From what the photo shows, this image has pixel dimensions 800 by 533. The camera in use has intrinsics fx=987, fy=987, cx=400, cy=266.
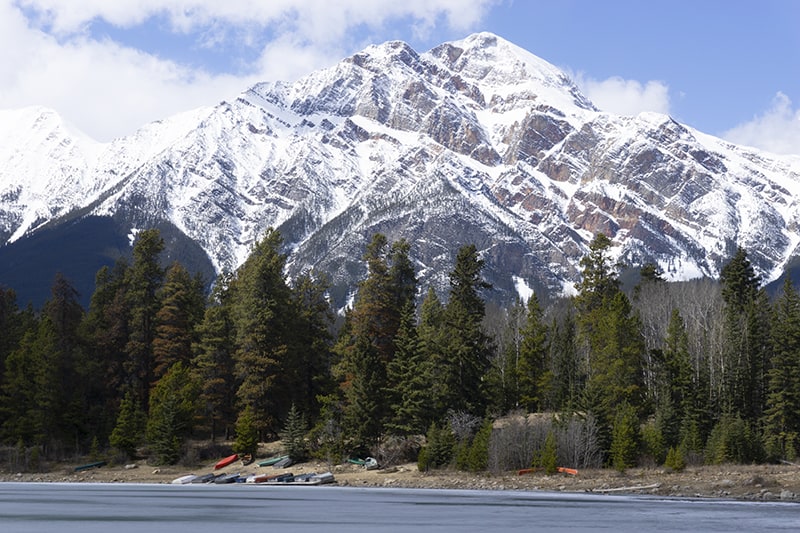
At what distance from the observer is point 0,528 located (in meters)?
32.0

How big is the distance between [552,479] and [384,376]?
20123 mm

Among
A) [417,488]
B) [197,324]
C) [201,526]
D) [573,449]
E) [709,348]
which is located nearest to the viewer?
[201,526]

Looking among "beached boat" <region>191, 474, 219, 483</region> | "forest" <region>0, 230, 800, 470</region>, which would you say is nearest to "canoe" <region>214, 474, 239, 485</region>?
"beached boat" <region>191, 474, 219, 483</region>

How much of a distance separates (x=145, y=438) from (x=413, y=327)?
2585cm

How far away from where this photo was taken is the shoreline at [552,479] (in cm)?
5853

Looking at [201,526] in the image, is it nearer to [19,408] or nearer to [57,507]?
[57,507]

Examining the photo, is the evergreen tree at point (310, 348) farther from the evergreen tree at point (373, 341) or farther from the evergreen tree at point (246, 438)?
the evergreen tree at point (246, 438)

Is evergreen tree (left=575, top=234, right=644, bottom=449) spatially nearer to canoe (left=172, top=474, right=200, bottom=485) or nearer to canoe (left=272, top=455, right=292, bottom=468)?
canoe (left=272, top=455, right=292, bottom=468)

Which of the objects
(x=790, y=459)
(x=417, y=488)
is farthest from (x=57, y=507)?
(x=790, y=459)

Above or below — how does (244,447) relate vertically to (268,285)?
below

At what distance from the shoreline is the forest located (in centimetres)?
185

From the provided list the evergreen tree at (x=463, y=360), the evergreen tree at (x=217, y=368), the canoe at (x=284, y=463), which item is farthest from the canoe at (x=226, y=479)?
the evergreen tree at (x=463, y=360)

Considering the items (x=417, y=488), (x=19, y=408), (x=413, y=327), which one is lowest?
(x=417, y=488)

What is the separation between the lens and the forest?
74750 millimetres
